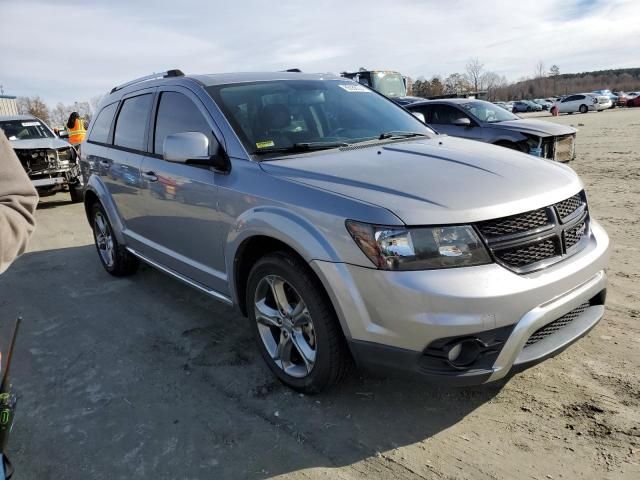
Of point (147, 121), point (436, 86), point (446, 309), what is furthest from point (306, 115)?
point (436, 86)

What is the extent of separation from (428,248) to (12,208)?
1.66m

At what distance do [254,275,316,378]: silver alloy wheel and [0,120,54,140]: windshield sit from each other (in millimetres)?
10169

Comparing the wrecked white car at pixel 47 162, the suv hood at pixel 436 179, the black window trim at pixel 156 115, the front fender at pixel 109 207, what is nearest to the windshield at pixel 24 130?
the wrecked white car at pixel 47 162

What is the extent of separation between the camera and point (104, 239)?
5609mm

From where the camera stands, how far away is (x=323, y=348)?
273cm

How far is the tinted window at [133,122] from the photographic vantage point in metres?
4.41

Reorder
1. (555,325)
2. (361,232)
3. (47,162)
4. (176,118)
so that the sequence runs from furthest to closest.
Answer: (47,162), (176,118), (555,325), (361,232)

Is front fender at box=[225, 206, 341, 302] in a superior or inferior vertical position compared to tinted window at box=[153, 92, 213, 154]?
inferior

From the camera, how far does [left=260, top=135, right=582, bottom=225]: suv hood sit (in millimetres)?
2449

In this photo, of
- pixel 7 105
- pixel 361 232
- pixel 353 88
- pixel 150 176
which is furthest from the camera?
pixel 7 105

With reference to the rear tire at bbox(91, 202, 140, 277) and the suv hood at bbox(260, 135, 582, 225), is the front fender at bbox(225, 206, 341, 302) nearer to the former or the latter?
the suv hood at bbox(260, 135, 582, 225)

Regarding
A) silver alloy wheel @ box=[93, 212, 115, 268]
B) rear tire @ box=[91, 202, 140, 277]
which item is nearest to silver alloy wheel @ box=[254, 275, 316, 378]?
rear tire @ box=[91, 202, 140, 277]

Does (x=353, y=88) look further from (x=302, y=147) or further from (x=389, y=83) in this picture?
(x=389, y=83)

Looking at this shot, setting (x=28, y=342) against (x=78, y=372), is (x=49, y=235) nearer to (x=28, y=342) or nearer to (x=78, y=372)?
(x=28, y=342)
